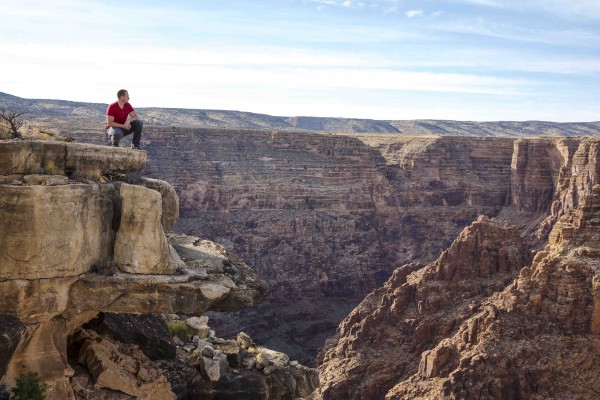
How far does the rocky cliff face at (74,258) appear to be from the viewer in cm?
1368

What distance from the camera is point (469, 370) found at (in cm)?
3794

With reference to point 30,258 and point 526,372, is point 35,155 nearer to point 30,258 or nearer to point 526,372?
point 30,258

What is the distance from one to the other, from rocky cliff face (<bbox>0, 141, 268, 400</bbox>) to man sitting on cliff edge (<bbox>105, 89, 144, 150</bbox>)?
4.36ft

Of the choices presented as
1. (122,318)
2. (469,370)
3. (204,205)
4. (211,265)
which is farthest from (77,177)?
(204,205)

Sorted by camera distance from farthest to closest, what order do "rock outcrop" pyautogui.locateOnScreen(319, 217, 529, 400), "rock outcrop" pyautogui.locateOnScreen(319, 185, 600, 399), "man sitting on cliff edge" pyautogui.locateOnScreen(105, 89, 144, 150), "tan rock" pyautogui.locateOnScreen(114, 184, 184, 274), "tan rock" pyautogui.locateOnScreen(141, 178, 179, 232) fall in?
"rock outcrop" pyautogui.locateOnScreen(319, 217, 529, 400) < "rock outcrop" pyautogui.locateOnScreen(319, 185, 600, 399) < "man sitting on cliff edge" pyautogui.locateOnScreen(105, 89, 144, 150) < "tan rock" pyautogui.locateOnScreen(141, 178, 179, 232) < "tan rock" pyautogui.locateOnScreen(114, 184, 184, 274)

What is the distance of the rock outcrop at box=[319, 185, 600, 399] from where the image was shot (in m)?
37.5

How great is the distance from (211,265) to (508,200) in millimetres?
72672

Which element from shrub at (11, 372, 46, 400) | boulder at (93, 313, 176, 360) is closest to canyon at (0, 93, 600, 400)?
boulder at (93, 313, 176, 360)

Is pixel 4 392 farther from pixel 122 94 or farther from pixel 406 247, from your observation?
pixel 406 247

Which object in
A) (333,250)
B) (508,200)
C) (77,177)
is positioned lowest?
(333,250)

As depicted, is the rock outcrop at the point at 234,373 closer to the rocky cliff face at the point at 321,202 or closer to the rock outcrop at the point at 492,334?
the rock outcrop at the point at 492,334

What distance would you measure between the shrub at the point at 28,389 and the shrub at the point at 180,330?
6537 mm

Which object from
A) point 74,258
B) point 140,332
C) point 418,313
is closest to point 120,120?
point 74,258

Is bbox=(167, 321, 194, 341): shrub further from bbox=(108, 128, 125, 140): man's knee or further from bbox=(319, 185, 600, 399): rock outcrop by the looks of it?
bbox=(319, 185, 600, 399): rock outcrop
